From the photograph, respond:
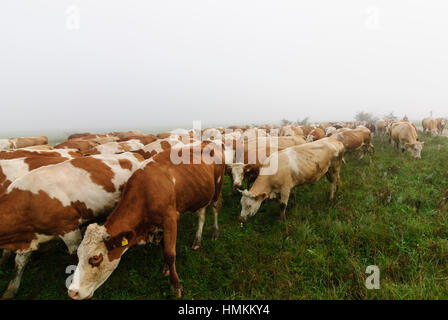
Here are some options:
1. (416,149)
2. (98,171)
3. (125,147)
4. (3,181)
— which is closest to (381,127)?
(416,149)

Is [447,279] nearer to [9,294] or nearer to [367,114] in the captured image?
[9,294]

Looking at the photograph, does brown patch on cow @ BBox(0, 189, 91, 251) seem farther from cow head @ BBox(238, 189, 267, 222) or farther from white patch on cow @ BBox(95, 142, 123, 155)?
white patch on cow @ BBox(95, 142, 123, 155)

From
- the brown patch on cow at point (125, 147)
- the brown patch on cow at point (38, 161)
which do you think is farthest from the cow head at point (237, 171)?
the brown patch on cow at point (125, 147)

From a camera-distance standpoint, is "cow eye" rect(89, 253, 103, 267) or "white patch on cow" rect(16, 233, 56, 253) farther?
"white patch on cow" rect(16, 233, 56, 253)

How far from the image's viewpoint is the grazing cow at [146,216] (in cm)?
269

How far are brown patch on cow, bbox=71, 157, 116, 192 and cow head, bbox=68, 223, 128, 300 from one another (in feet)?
4.45

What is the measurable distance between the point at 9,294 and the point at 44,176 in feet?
6.90

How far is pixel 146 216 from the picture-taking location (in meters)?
3.26

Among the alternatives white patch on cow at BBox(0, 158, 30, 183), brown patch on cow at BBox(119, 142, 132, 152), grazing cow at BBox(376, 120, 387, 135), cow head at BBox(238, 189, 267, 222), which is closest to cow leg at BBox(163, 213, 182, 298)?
cow head at BBox(238, 189, 267, 222)

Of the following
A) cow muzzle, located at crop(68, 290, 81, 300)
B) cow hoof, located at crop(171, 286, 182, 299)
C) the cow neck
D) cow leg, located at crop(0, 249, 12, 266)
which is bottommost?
cow hoof, located at crop(171, 286, 182, 299)

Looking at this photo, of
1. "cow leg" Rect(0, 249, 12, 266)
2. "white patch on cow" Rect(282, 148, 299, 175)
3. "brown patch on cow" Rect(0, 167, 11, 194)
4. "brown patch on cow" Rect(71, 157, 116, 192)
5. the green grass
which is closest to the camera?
the green grass

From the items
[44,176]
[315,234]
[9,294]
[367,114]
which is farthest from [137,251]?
[367,114]

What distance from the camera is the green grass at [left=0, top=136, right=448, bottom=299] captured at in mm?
3322
